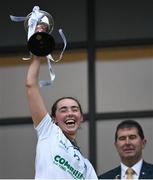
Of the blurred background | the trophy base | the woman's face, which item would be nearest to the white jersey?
the woman's face

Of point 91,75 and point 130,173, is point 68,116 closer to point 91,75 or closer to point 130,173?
point 130,173

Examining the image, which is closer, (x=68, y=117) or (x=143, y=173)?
(x=68, y=117)

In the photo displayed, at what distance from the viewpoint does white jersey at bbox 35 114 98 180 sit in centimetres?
414

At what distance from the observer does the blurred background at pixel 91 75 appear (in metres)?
7.43

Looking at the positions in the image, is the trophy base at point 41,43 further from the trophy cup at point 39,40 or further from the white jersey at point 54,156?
the white jersey at point 54,156

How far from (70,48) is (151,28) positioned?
2.86 feet

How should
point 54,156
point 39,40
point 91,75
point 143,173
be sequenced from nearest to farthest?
point 39,40 < point 54,156 < point 143,173 < point 91,75

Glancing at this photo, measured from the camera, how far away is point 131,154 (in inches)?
202

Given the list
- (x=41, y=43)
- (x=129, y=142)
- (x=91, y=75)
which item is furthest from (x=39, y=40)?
(x=91, y=75)

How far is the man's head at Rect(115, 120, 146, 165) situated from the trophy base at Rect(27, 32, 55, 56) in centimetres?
135

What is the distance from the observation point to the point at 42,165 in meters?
4.15

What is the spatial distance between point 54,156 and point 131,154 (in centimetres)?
110

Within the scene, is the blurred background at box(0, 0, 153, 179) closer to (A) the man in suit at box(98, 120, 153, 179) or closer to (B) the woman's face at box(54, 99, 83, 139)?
(A) the man in suit at box(98, 120, 153, 179)

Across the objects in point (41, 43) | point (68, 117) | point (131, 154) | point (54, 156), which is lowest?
point (131, 154)
